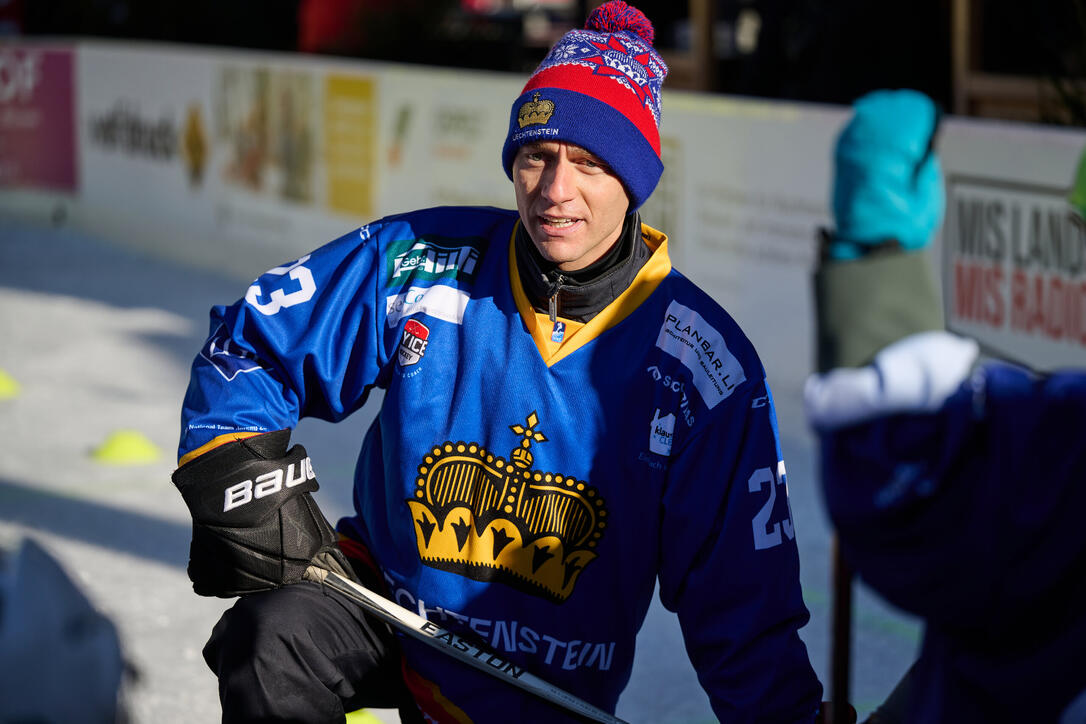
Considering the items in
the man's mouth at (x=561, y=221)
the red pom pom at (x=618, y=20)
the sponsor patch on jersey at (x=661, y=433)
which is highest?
the red pom pom at (x=618, y=20)

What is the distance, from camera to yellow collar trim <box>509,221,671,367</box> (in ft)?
7.41

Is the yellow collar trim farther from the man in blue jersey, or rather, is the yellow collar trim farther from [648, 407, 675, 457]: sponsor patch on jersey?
[648, 407, 675, 457]: sponsor patch on jersey

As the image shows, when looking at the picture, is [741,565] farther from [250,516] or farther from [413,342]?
[250,516]

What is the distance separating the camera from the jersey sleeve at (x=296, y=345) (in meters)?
2.31

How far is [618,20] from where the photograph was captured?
2.39m

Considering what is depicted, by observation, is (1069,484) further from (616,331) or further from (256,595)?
(256,595)

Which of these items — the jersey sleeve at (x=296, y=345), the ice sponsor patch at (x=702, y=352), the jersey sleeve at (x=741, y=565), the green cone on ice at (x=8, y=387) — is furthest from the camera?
the green cone on ice at (x=8, y=387)

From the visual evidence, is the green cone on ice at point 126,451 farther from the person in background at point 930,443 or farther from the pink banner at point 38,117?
the pink banner at point 38,117

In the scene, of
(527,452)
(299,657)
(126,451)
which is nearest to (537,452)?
(527,452)

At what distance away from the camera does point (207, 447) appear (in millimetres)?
2230

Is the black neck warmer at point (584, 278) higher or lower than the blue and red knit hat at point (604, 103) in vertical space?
lower

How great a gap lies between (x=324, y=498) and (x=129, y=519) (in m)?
0.63

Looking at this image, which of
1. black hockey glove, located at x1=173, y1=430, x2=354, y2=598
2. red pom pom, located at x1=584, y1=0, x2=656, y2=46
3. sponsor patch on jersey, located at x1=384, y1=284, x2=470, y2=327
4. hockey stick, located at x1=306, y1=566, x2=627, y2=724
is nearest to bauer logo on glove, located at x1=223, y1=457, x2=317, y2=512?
black hockey glove, located at x1=173, y1=430, x2=354, y2=598

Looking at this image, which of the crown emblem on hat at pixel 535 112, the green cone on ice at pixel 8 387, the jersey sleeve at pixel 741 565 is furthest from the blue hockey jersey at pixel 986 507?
the green cone on ice at pixel 8 387
